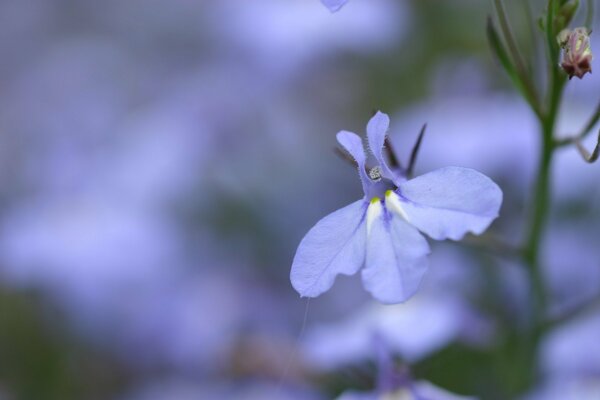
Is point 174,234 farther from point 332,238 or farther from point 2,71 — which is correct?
point 2,71

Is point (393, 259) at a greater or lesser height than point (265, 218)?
lesser

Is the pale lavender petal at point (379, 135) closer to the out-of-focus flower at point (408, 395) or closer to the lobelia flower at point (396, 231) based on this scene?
the lobelia flower at point (396, 231)

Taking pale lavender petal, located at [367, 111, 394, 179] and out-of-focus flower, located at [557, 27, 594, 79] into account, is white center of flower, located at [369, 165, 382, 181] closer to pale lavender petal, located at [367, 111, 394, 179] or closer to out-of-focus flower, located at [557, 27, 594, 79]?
pale lavender petal, located at [367, 111, 394, 179]

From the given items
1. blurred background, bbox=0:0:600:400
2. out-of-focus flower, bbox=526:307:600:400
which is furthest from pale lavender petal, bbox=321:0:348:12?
out-of-focus flower, bbox=526:307:600:400

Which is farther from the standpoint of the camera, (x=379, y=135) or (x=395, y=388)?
(x=395, y=388)

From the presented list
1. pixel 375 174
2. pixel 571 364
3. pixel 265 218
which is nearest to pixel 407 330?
pixel 571 364

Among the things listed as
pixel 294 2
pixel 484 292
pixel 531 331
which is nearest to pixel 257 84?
pixel 294 2

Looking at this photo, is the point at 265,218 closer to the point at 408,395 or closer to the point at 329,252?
the point at 408,395
